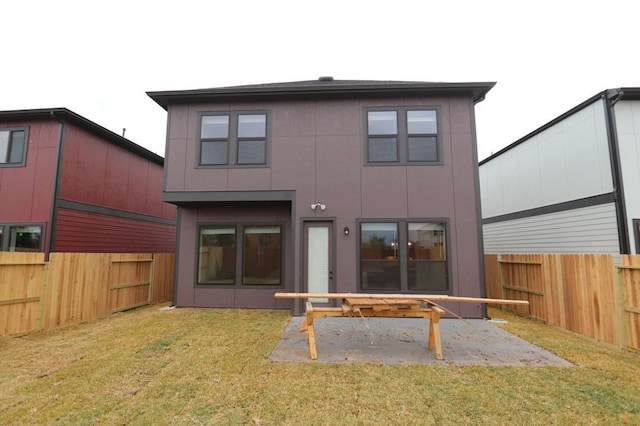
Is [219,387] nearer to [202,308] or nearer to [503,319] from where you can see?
[202,308]

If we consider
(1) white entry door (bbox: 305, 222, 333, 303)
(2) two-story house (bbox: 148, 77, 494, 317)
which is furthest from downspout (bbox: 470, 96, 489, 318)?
(1) white entry door (bbox: 305, 222, 333, 303)

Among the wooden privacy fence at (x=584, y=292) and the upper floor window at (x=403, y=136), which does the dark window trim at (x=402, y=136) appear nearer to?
the upper floor window at (x=403, y=136)

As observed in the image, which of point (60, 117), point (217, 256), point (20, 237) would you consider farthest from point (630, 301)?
point (20, 237)

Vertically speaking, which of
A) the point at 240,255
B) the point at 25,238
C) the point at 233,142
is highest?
the point at 233,142

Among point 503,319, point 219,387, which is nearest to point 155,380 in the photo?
point 219,387

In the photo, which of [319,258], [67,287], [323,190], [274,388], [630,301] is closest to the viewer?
[274,388]

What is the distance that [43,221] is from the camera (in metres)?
8.26

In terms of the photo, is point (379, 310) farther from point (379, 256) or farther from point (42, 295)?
point (42, 295)

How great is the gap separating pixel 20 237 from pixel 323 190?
8651 mm

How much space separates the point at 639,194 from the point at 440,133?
4.75 metres

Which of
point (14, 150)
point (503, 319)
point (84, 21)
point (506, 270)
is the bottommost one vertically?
point (503, 319)

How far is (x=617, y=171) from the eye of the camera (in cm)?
707

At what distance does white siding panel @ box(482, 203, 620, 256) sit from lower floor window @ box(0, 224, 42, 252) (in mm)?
14821

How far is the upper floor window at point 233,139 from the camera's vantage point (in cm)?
785
